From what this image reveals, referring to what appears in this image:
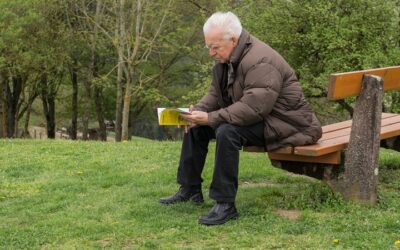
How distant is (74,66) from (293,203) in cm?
2203

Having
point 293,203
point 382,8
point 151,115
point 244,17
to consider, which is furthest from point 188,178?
point 151,115

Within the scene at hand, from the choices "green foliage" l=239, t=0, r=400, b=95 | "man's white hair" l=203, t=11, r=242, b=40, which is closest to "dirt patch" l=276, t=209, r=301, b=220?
"man's white hair" l=203, t=11, r=242, b=40

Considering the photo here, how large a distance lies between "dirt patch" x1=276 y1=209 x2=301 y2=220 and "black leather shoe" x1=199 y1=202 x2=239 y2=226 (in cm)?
39

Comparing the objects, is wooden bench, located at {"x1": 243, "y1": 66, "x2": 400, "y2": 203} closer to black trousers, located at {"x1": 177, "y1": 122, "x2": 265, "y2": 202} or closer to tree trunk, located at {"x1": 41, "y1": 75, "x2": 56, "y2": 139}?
black trousers, located at {"x1": 177, "y1": 122, "x2": 265, "y2": 202}

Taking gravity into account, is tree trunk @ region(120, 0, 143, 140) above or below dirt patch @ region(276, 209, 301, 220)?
above

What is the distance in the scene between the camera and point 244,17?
615 inches

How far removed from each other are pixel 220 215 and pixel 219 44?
1.37 meters

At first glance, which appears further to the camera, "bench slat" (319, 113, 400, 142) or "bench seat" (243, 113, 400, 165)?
"bench slat" (319, 113, 400, 142)

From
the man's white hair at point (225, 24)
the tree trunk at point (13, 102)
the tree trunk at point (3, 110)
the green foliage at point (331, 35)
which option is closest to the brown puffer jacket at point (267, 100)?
the man's white hair at point (225, 24)

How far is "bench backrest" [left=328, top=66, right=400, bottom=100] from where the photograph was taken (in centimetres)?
475

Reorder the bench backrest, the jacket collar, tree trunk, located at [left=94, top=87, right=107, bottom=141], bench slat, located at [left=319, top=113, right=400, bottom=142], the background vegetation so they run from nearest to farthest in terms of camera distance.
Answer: the bench backrest < the jacket collar < bench slat, located at [left=319, top=113, right=400, bottom=142] < the background vegetation < tree trunk, located at [left=94, top=87, right=107, bottom=141]

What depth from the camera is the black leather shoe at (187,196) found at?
5.56 m

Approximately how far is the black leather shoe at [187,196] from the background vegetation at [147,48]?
25.5 feet

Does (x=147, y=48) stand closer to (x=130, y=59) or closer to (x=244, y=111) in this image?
(x=130, y=59)
